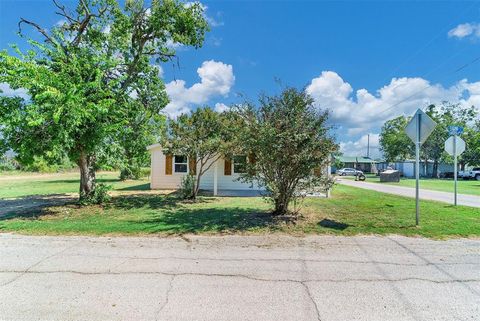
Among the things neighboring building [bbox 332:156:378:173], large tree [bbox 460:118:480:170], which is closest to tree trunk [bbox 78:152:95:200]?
large tree [bbox 460:118:480:170]

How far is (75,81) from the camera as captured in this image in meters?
9.52

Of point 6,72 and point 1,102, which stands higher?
point 6,72

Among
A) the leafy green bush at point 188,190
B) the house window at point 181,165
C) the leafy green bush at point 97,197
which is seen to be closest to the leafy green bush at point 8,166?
the house window at point 181,165

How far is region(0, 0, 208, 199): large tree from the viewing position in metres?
8.41

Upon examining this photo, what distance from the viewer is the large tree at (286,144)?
7699 millimetres

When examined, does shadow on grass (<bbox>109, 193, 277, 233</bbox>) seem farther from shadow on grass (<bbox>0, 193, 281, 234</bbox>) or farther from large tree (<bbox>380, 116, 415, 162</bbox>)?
large tree (<bbox>380, 116, 415, 162</bbox>)

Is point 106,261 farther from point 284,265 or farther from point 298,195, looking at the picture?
point 298,195

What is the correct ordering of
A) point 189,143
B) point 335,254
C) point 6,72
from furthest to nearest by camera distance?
point 189,143, point 6,72, point 335,254

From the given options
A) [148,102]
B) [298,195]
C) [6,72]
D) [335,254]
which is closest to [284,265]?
[335,254]

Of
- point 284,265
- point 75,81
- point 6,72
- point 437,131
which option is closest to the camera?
point 284,265

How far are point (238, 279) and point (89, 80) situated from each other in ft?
29.4

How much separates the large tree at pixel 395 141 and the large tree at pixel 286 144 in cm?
4034

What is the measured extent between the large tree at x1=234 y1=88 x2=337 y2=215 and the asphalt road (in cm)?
231

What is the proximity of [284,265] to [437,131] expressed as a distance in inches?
1847
